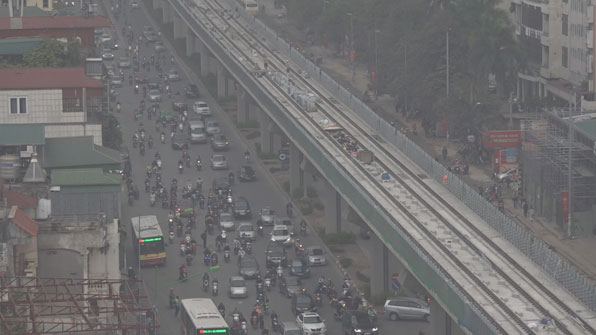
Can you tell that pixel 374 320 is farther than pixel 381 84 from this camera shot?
No

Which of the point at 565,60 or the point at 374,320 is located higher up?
the point at 565,60

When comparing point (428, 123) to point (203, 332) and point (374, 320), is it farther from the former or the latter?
point (203, 332)

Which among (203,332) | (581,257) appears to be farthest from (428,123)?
(203,332)

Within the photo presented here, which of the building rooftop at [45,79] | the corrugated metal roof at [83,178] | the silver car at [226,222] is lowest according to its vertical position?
the silver car at [226,222]

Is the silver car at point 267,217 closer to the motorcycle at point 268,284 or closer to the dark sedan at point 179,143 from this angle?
the motorcycle at point 268,284

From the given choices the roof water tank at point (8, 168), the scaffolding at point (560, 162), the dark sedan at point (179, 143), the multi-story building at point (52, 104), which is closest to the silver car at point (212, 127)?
the dark sedan at point (179, 143)

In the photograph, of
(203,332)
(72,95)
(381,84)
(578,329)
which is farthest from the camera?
(381,84)
